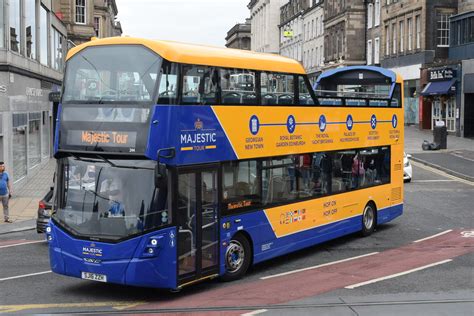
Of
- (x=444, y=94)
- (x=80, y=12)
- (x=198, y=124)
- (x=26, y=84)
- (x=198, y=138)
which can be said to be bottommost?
(x=198, y=138)

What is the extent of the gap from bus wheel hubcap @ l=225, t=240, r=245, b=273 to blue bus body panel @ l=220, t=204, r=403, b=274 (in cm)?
20

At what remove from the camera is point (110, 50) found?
11.0 m

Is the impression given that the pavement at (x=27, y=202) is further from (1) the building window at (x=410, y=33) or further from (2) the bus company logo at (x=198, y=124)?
(1) the building window at (x=410, y=33)

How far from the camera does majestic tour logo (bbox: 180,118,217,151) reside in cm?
1080

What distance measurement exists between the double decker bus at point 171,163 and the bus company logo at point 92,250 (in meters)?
0.02

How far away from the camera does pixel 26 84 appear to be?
2988 centimetres

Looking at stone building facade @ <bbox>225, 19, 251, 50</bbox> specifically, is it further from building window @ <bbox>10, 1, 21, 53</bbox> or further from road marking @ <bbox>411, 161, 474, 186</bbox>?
building window @ <bbox>10, 1, 21, 53</bbox>

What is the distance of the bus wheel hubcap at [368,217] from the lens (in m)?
17.1

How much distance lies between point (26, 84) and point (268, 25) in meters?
98.2

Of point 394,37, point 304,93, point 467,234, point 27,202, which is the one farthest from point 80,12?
point 304,93

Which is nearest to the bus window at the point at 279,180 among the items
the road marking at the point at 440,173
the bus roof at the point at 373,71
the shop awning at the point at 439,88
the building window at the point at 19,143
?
the bus roof at the point at 373,71

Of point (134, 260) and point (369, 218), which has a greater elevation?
point (134, 260)

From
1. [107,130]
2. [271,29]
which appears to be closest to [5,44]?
[107,130]

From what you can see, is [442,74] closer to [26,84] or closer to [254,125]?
[26,84]
